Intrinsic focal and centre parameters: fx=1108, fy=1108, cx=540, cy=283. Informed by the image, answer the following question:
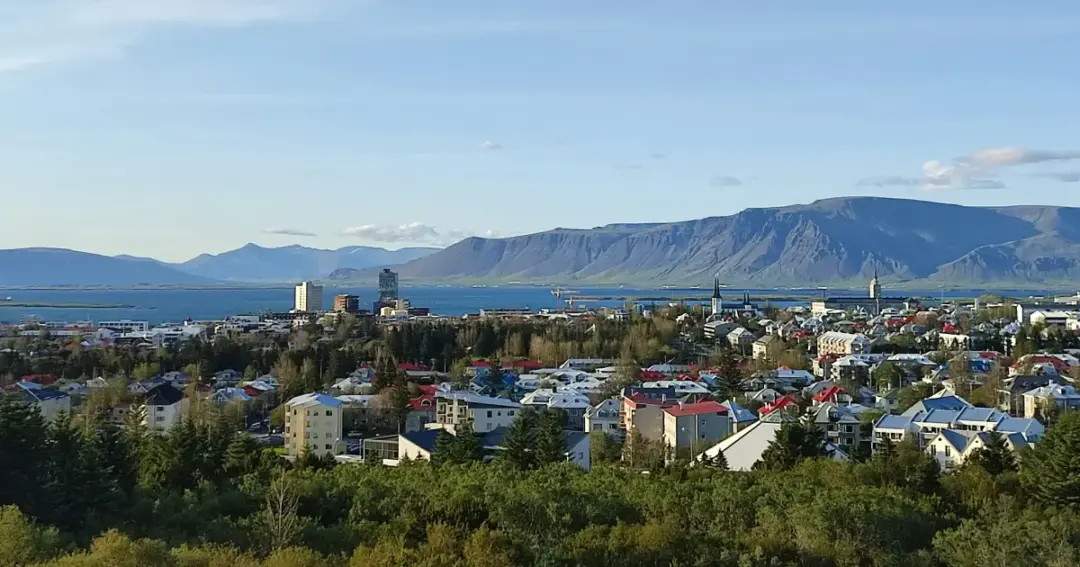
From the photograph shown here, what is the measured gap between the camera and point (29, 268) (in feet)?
586

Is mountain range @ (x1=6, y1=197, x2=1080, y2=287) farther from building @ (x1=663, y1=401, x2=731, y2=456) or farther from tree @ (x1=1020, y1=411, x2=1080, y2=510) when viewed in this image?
tree @ (x1=1020, y1=411, x2=1080, y2=510)

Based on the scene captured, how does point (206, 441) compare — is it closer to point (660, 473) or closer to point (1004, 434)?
point (660, 473)

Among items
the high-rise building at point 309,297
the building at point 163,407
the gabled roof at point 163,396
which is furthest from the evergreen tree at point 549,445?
the high-rise building at point 309,297

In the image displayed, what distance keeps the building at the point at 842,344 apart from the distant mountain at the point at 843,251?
11771 centimetres

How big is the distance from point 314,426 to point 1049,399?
13.7 m

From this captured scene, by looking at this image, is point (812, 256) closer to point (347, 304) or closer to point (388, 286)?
point (388, 286)

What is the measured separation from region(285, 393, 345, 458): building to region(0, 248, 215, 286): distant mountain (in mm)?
164383

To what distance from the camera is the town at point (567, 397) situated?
14.5 meters

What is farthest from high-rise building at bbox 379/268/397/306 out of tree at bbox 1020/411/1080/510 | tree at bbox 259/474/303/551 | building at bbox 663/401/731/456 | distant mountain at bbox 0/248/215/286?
distant mountain at bbox 0/248/215/286

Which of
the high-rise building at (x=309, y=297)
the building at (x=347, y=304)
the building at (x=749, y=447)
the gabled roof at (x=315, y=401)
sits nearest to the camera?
the building at (x=749, y=447)

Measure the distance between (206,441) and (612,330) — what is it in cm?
2515

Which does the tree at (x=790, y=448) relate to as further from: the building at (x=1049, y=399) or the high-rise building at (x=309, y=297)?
the high-rise building at (x=309, y=297)

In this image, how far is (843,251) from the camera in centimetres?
17338

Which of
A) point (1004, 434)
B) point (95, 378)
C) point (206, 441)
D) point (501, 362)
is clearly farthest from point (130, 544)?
point (501, 362)
